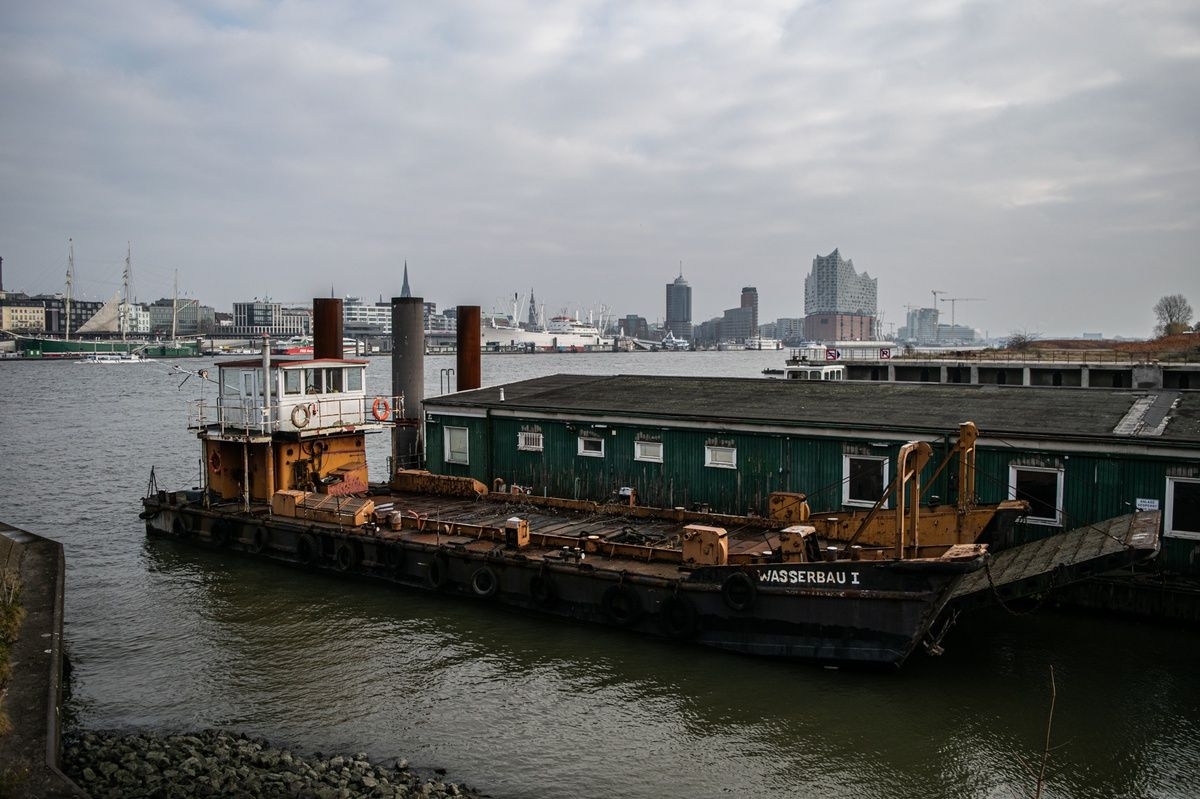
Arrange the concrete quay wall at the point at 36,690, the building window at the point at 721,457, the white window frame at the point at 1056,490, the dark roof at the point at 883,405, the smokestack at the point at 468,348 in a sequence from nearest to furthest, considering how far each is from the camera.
Result: the concrete quay wall at the point at 36,690 < the white window frame at the point at 1056,490 < the dark roof at the point at 883,405 < the building window at the point at 721,457 < the smokestack at the point at 468,348

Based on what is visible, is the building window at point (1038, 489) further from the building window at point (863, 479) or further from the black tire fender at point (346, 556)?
the black tire fender at point (346, 556)

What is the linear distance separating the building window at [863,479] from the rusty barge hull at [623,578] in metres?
2.59

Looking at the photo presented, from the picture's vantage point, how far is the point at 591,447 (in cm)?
2261

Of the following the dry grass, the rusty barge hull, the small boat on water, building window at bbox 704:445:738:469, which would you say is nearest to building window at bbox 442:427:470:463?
the small boat on water

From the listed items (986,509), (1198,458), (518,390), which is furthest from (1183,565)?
(518,390)

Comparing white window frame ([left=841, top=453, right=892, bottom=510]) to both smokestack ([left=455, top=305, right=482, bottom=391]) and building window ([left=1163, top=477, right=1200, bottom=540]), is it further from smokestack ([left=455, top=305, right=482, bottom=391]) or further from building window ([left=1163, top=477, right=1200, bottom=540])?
smokestack ([left=455, top=305, right=482, bottom=391])

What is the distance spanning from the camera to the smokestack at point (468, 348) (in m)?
29.8

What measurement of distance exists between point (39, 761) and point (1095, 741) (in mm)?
13815

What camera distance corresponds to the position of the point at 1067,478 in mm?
16953

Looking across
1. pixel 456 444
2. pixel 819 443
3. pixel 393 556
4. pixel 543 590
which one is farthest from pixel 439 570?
pixel 819 443

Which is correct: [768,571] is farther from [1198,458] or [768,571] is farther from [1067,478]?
[1198,458]

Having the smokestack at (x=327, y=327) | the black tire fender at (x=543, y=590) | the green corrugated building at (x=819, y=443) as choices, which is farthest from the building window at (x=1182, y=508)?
the smokestack at (x=327, y=327)

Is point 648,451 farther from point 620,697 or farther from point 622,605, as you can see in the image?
point 620,697

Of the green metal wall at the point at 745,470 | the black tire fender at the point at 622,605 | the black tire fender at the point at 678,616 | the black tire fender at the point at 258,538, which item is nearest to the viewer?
the black tire fender at the point at 678,616
